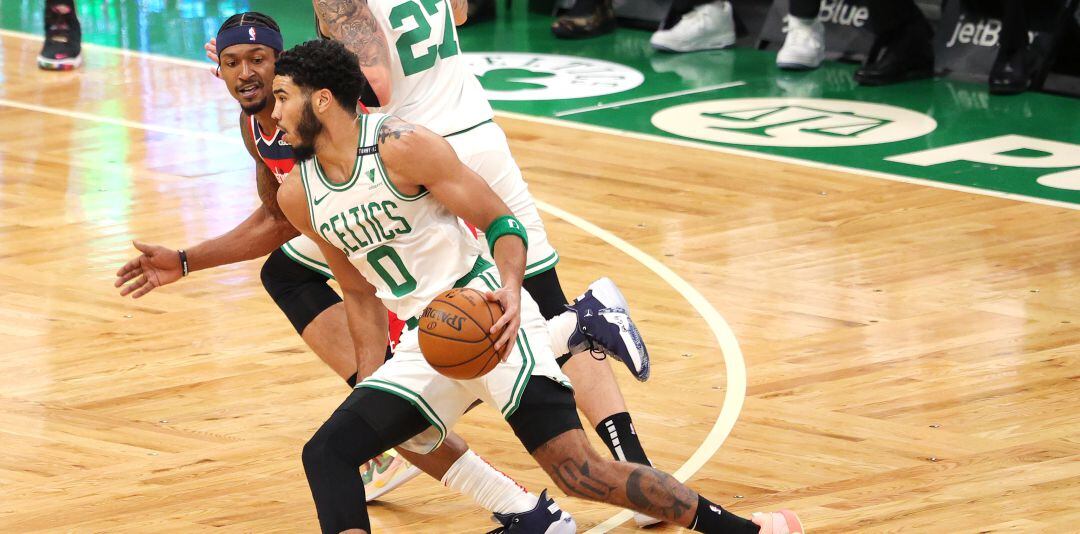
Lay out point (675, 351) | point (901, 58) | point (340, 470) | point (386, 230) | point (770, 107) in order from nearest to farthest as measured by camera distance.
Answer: point (340, 470) → point (386, 230) → point (675, 351) → point (770, 107) → point (901, 58)

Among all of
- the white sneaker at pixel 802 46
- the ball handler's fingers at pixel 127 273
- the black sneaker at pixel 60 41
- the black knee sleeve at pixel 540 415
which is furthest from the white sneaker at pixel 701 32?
the black knee sleeve at pixel 540 415

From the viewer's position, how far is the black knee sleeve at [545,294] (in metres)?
5.03

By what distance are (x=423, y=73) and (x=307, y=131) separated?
3.21ft

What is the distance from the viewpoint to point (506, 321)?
13.4 feet

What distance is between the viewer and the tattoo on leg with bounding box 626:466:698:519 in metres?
4.25

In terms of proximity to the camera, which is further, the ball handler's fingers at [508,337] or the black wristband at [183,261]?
the black wristband at [183,261]

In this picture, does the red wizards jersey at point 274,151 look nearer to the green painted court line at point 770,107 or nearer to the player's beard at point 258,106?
the player's beard at point 258,106

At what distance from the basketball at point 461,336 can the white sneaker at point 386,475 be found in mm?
1059

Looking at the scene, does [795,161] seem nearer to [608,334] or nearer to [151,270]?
[608,334]

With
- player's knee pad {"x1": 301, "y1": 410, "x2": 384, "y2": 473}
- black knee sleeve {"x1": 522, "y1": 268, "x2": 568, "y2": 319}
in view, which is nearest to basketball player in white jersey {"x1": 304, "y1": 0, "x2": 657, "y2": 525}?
black knee sleeve {"x1": 522, "y1": 268, "x2": 568, "y2": 319}

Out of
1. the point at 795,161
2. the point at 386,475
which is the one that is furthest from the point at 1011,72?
the point at 386,475

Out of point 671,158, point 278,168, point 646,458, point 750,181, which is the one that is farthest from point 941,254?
point 278,168

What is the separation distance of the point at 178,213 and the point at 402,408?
4.58m

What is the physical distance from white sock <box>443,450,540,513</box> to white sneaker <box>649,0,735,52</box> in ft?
27.2
